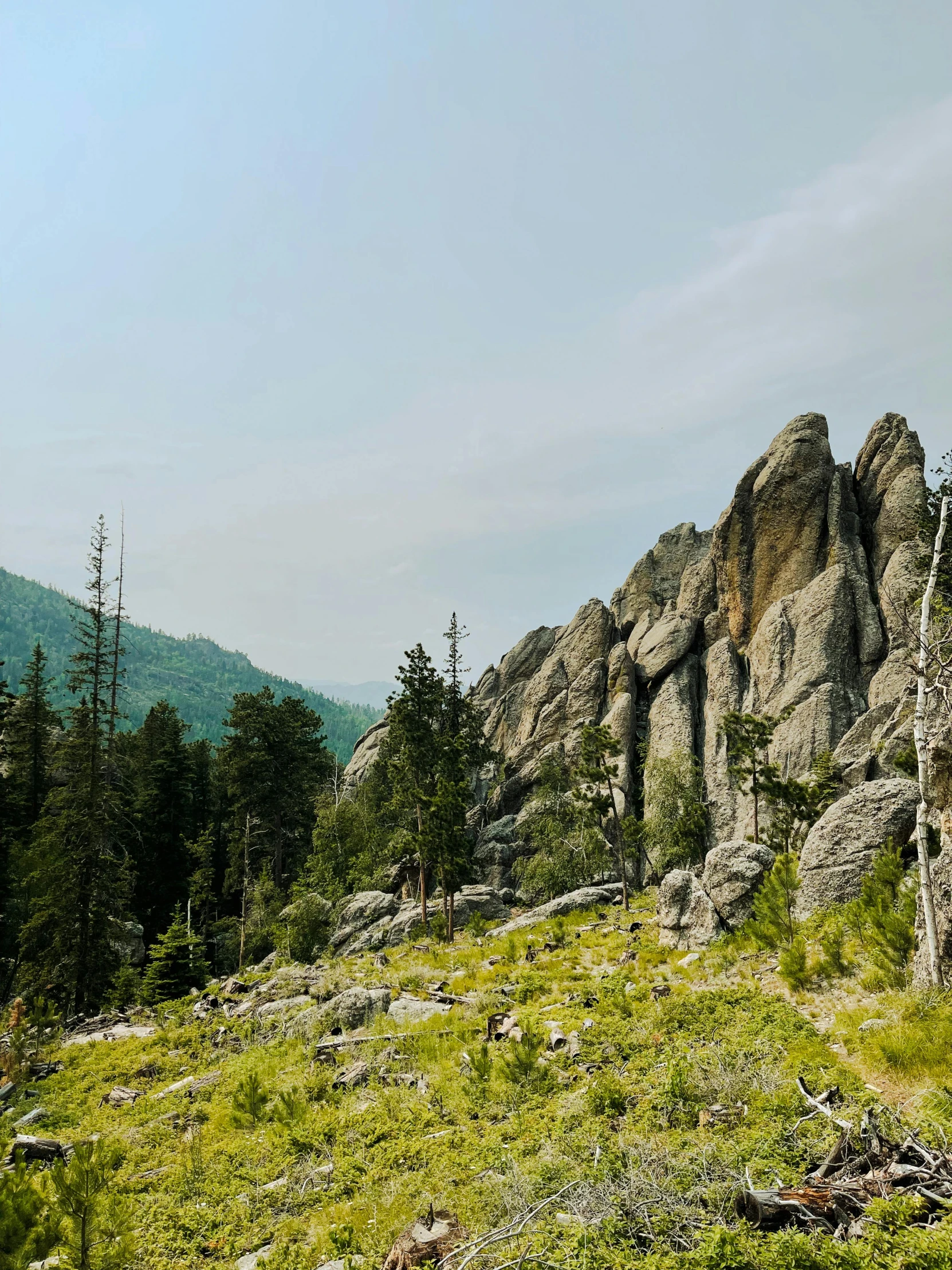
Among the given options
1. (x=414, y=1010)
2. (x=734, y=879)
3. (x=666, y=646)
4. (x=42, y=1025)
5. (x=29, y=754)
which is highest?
(x=666, y=646)

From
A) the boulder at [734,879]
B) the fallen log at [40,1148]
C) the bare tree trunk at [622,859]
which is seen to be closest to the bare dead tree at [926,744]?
the boulder at [734,879]

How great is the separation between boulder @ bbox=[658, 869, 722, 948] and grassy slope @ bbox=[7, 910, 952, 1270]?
76.6 inches

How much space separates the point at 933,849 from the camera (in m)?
13.3

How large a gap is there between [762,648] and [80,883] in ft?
143

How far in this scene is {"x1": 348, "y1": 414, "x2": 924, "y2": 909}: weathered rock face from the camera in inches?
1661

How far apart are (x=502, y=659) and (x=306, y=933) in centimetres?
4496

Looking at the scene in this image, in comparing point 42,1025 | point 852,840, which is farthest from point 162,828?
point 852,840

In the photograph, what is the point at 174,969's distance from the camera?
33031 mm

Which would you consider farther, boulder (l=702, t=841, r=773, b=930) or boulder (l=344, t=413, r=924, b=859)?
boulder (l=344, t=413, r=924, b=859)

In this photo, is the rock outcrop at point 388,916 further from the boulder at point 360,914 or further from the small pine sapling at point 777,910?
the small pine sapling at point 777,910

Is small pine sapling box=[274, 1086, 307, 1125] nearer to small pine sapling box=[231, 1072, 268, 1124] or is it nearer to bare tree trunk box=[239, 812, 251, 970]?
small pine sapling box=[231, 1072, 268, 1124]

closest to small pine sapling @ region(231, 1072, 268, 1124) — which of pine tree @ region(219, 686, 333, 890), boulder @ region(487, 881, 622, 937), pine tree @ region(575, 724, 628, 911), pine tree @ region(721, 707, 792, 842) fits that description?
boulder @ region(487, 881, 622, 937)

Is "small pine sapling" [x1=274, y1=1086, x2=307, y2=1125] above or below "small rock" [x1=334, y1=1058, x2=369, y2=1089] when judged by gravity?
above

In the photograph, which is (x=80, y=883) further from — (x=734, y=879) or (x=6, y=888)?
(x=734, y=879)
